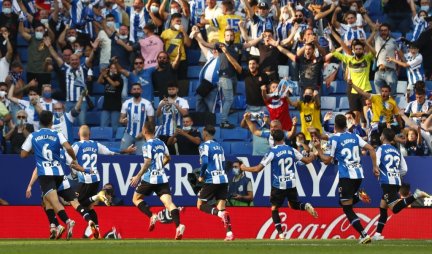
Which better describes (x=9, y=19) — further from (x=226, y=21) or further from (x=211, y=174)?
(x=211, y=174)

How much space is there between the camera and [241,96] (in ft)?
102

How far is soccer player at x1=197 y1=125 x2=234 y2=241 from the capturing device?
988 inches

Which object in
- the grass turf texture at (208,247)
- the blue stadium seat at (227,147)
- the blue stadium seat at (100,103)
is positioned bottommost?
the grass turf texture at (208,247)

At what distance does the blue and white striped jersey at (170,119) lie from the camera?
95.6ft

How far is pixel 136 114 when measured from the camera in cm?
2938

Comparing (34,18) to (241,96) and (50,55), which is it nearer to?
(50,55)

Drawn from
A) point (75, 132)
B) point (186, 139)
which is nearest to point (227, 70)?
point (186, 139)

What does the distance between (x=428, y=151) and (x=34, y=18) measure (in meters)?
9.87

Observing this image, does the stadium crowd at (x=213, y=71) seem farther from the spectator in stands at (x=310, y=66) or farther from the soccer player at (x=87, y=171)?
the soccer player at (x=87, y=171)

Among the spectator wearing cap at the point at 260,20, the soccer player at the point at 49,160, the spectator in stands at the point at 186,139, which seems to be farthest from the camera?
the spectator wearing cap at the point at 260,20

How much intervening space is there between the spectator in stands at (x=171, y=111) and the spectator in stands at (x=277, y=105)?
1.78m

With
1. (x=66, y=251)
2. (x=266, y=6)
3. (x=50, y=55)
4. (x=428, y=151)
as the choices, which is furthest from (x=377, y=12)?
(x=66, y=251)

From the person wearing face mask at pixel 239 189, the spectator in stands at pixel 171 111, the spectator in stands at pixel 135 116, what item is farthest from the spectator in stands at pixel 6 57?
the person wearing face mask at pixel 239 189

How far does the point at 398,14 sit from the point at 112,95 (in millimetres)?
7686
